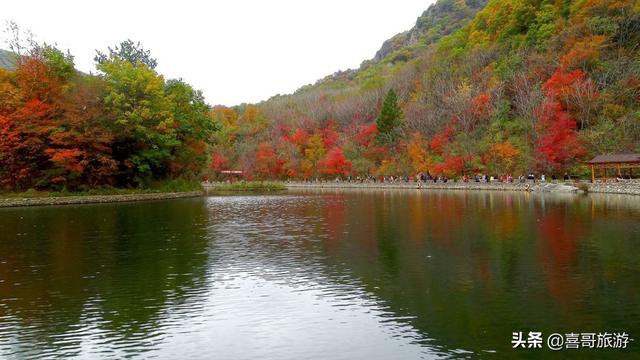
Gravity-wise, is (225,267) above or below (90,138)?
below

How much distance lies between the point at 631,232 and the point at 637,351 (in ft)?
47.6

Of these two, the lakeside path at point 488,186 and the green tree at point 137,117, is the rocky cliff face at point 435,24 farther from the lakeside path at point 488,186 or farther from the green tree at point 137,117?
the green tree at point 137,117

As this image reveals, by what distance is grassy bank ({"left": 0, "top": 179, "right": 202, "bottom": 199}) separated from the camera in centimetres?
4869

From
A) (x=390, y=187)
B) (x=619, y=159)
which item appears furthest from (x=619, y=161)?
(x=390, y=187)

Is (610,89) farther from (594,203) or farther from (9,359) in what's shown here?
(9,359)

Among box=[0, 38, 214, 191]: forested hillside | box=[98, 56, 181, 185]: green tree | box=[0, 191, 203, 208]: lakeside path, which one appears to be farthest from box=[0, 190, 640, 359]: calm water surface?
box=[98, 56, 181, 185]: green tree

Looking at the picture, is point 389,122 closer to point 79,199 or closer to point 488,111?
point 488,111

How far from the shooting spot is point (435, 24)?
181250 mm

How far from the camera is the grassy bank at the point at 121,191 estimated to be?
Result: 48.7m

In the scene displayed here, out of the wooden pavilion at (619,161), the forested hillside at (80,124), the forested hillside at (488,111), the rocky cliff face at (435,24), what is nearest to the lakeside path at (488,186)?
the wooden pavilion at (619,161)

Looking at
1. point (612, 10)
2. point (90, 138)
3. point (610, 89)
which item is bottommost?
point (90, 138)

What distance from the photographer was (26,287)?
48.2 feet

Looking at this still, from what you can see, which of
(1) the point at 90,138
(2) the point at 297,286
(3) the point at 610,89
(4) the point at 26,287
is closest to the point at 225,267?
(2) the point at 297,286

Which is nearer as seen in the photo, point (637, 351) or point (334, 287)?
point (637, 351)
